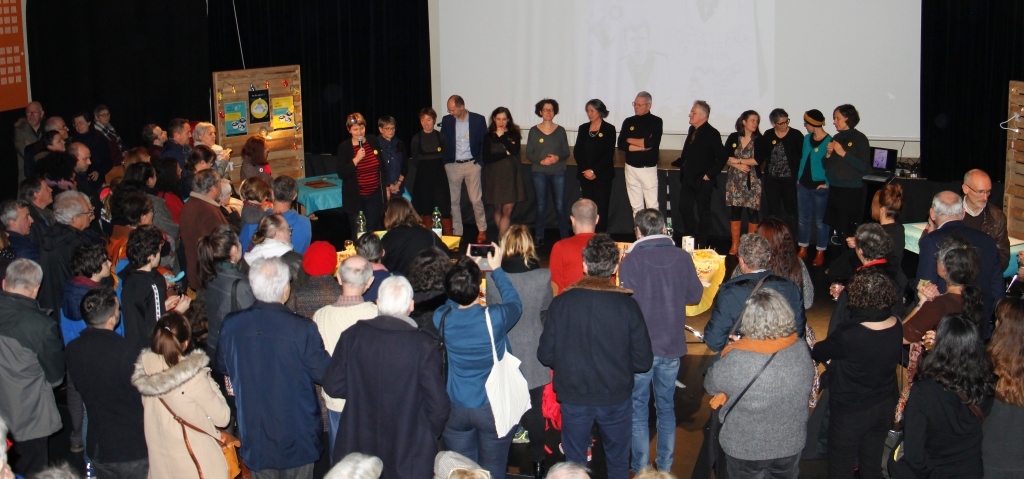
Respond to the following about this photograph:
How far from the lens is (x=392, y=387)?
3488 millimetres

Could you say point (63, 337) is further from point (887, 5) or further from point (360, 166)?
point (887, 5)

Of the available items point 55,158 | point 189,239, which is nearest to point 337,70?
point 55,158

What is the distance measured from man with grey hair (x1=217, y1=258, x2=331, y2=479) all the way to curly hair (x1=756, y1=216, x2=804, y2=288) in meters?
2.29

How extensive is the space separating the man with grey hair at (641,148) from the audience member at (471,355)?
4591 mm

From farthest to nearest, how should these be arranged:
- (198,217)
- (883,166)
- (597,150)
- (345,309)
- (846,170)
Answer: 1. (597,150)
2. (883,166)
3. (846,170)
4. (198,217)
5. (345,309)

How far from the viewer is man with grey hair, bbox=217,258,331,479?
3627 millimetres

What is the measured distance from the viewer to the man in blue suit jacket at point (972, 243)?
4664mm

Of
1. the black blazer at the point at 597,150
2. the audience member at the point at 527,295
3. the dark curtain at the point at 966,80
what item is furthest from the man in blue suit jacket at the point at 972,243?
the dark curtain at the point at 966,80

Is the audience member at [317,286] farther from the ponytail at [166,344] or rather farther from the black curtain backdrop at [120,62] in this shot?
the black curtain backdrop at [120,62]

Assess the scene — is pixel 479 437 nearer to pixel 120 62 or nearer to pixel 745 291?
pixel 745 291

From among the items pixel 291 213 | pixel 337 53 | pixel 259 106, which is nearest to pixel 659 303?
pixel 291 213

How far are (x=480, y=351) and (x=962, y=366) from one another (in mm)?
1896

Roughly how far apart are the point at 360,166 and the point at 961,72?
552 cm

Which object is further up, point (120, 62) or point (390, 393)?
point (120, 62)
